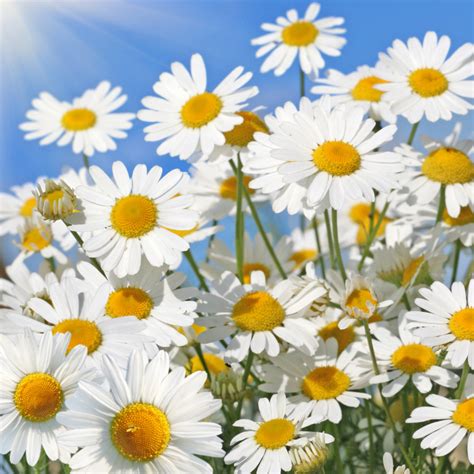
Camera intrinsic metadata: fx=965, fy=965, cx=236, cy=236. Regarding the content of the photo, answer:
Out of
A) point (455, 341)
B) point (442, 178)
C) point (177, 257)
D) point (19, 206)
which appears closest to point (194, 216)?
point (177, 257)

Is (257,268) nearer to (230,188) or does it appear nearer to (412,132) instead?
(230,188)

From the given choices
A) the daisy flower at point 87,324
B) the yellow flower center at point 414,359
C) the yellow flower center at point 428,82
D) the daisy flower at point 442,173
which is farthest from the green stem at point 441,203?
the daisy flower at point 87,324

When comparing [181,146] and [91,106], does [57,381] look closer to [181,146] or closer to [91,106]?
[181,146]

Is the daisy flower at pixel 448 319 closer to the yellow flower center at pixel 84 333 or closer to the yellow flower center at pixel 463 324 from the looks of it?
the yellow flower center at pixel 463 324

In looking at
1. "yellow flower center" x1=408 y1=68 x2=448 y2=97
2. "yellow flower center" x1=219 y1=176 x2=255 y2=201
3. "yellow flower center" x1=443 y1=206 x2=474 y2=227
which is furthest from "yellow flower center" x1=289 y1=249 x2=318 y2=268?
"yellow flower center" x1=408 y1=68 x2=448 y2=97

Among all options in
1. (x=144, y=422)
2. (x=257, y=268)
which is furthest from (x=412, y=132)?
(x=144, y=422)
